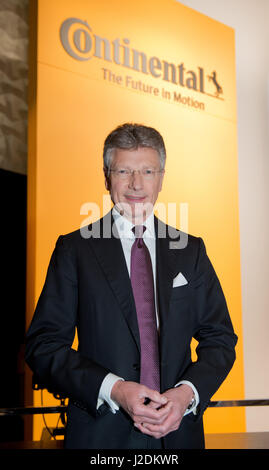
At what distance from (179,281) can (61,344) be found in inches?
15.4

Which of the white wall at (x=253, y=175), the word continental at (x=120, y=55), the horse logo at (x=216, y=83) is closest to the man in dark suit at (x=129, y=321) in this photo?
the word continental at (x=120, y=55)

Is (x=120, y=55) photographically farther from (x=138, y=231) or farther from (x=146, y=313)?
(x=146, y=313)

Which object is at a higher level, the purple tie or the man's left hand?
the purple tie

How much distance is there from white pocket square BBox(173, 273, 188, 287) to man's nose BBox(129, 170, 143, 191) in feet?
0.98

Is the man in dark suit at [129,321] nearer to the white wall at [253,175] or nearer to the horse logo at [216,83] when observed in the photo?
the horse logo at [216,83]

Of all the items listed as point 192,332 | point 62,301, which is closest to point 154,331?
point 192,332

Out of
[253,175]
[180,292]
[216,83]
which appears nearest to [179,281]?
[180,292]

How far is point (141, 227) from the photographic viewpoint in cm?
171

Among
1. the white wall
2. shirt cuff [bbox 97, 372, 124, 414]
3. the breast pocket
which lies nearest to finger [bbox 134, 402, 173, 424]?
shirt cuff [bbox 97, 372, 124, 414]

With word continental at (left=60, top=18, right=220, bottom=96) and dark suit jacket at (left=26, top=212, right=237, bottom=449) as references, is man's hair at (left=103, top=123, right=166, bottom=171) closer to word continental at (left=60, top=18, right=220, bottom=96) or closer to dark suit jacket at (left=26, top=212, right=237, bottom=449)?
dark suit jacket at (left=26, top=212, right=237, bottom=449)

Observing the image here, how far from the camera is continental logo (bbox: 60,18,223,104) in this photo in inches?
139

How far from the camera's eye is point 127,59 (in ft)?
12.8

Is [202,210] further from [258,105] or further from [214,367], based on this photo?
[214,367]
